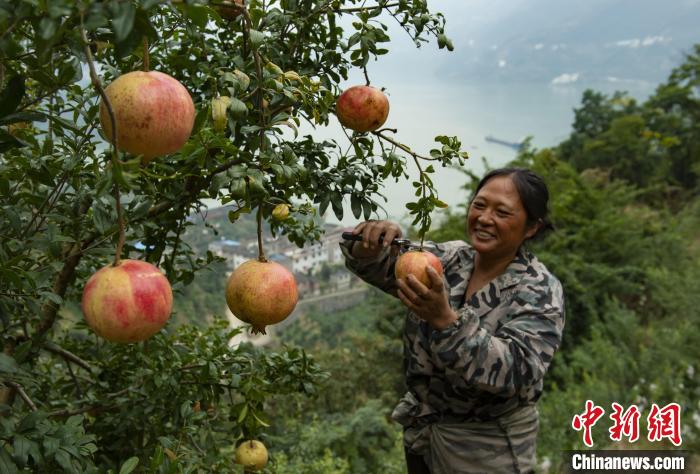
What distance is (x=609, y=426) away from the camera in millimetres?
4574

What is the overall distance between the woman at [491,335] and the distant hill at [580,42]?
2791cm

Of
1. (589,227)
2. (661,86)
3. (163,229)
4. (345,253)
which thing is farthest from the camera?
(661,86)

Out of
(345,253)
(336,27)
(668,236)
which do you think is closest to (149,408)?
(345,253)

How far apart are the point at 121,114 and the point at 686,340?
5.85 m

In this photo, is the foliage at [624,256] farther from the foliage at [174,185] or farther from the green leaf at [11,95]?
the green leaf at [11,95]

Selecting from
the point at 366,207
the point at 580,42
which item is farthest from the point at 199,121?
the point at 580,42

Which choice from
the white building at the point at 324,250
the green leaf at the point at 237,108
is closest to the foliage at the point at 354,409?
the white building at the point at 324,250

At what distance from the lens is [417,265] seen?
4.51ft

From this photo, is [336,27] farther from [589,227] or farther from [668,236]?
[668,236]

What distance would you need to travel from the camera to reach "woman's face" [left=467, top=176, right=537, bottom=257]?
174cm

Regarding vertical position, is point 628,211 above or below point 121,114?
below

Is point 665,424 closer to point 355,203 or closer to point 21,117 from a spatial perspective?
point 355,203

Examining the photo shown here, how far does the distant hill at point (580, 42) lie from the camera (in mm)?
30969

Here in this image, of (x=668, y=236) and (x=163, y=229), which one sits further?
(x=668, y=236)
